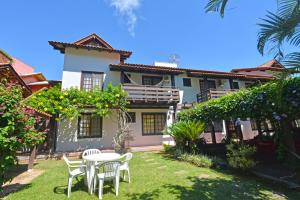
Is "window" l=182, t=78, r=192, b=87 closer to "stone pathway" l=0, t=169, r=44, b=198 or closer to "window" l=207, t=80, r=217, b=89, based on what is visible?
"window" l=207, t=80, r=217, b=89

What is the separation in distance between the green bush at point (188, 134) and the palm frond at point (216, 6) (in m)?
7.51

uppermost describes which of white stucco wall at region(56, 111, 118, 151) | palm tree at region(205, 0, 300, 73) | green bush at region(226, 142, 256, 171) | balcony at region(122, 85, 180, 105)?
balcony at region(122, 85, 180, 105)

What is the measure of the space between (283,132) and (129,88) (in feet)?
33.9

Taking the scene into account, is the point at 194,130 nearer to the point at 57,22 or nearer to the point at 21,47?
the point at 57,22

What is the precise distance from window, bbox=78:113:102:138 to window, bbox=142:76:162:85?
18.6ft

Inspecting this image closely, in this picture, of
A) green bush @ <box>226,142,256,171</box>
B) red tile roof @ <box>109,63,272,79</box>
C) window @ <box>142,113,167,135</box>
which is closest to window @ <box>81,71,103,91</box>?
red tile roof @ <box>109,63,272,79</box>

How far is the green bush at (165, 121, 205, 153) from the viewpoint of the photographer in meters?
10.0

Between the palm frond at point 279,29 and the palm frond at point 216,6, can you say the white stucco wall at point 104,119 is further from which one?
the palm frond at point 279,29

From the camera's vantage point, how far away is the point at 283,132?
6.06 m

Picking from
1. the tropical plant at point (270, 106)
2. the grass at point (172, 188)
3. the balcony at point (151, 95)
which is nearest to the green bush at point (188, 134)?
the tropical plant at point (270, 106)

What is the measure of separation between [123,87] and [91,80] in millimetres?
3013

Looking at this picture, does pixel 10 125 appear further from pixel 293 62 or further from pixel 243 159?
pixel 243 159

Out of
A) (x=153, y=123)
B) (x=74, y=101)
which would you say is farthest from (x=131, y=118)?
(x=74, y=101)

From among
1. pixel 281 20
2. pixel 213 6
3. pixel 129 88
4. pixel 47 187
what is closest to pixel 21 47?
pixel 129 88
